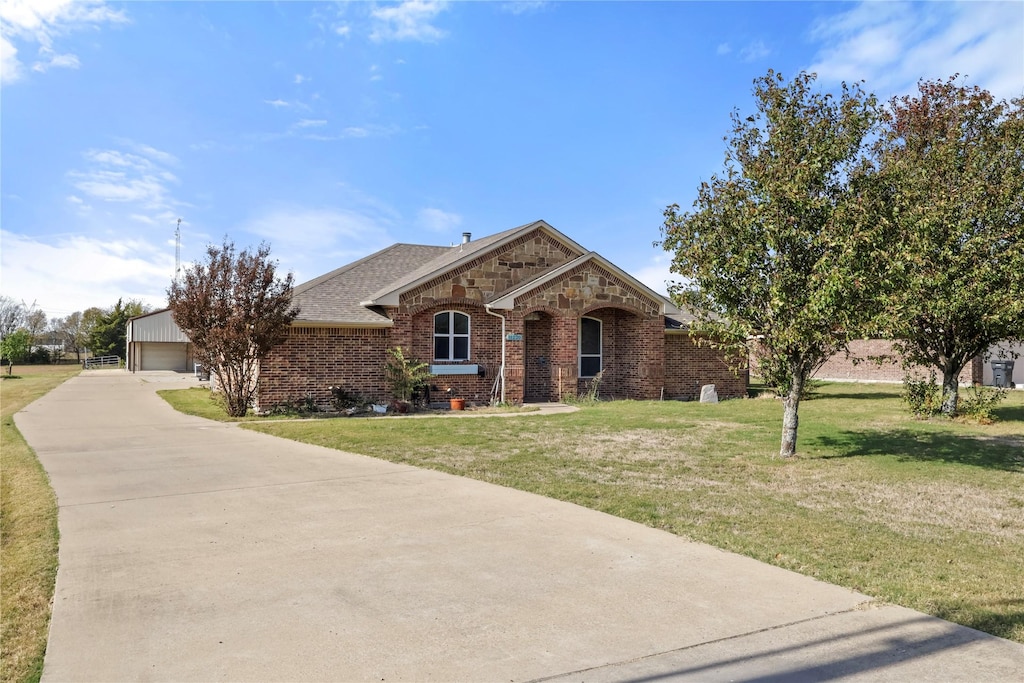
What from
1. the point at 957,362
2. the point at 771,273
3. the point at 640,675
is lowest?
the point at 640,675

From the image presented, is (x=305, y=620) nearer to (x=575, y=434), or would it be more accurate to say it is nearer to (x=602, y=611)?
(x=602, y=611)

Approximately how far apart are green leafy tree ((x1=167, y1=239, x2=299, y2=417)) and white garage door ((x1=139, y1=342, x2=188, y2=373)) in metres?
37.8

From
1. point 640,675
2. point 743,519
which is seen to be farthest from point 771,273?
point 640,675

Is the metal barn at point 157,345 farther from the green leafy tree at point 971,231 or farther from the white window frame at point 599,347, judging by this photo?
the green leafy tree at point 971,231

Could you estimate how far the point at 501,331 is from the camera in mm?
21719

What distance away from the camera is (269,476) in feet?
31.3

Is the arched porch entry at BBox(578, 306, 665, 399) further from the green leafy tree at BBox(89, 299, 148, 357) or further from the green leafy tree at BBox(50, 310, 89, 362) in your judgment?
the green leafy tree at BBox(50, 310, 89, 362)

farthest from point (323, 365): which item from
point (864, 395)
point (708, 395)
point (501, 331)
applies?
point (864, 395)

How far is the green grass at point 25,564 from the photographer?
13.8ft

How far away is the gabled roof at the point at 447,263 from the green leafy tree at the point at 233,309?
285 cm

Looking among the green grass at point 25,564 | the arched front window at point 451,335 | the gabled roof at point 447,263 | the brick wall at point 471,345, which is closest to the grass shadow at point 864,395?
the gabled roof at point 447,263

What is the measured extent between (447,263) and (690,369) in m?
9.32

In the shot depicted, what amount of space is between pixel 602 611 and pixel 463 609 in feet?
3.10

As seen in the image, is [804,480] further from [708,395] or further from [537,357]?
[537,357]
